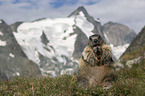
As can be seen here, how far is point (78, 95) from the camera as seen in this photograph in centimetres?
629

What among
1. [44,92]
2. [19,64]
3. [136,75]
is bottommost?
[19,64]

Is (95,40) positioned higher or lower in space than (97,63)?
higher

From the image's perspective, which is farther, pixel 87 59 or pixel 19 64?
pixel 19 64

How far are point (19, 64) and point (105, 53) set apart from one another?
179429 mm

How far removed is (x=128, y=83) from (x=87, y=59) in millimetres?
1894

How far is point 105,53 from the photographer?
6.22 meters

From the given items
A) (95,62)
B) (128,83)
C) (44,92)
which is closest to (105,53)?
(95,62)

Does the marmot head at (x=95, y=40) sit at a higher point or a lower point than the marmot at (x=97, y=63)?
higher

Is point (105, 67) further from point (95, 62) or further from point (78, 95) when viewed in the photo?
point (78, 95)

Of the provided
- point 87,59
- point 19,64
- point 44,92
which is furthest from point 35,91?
point 19,64

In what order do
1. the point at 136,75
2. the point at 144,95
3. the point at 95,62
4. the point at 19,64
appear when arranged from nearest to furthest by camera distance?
the point at 144,95 → the point at 95,62 → the point at 136,75 → the point at 19,64

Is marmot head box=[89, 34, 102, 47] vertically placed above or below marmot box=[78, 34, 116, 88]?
above

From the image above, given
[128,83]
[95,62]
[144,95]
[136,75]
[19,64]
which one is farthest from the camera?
[19,64]

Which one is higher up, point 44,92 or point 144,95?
point 144,95
